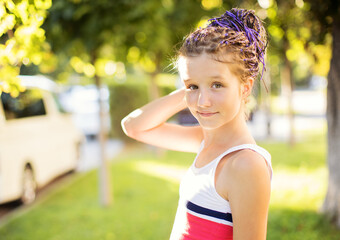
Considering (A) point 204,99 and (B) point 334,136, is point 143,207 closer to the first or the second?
(B) point 334,136

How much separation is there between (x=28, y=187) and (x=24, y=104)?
1.34m

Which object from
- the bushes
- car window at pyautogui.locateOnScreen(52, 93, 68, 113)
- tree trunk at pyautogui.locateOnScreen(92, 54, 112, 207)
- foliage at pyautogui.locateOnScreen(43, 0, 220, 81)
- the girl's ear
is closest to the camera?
the girl's ear

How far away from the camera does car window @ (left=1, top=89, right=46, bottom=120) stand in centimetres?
551

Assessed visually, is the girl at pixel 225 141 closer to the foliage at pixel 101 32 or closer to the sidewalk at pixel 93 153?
the foliage at pixel 101 32

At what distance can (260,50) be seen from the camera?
1371mm

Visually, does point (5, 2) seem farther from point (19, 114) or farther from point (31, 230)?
point (19, 114)

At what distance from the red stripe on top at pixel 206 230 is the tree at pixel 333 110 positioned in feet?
10.3

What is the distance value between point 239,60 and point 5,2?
1.29 meters

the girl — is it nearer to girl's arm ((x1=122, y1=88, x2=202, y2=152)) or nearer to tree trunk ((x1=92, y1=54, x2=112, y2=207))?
girl's arm ((x1=122, y1=88, x2=202, y2=152))

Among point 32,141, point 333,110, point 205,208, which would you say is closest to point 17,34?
point 205,208

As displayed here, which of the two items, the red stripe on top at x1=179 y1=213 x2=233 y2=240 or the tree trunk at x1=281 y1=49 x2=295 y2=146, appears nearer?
the red stripe on top at x1=179 y1=213 x2=233 y2=240

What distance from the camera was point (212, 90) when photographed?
1.26 m

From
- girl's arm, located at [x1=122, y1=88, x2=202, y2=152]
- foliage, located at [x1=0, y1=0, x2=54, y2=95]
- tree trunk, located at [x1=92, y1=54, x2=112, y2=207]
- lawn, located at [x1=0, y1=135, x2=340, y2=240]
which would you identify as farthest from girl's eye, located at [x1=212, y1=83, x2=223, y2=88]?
tree trunk, located at [x1=92, y1=54, x2=112, y2=207]

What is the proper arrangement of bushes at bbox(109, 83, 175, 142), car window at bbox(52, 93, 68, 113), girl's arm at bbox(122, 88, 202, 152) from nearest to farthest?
girl's arm at bbox(122, 88, 202, 152)
car window at bbox(52, 93, 68, 113)
bushes at bbox(109, 83, 175, 142)
